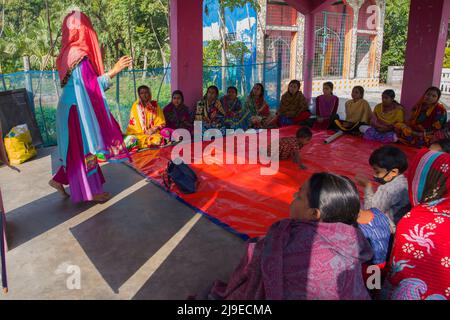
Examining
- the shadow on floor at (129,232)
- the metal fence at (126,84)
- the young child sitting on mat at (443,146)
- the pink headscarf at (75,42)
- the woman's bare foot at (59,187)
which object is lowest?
the shadow on floor at (129,232)

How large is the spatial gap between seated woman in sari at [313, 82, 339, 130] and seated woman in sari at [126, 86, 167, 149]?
10.2 feet

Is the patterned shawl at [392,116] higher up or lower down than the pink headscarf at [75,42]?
lower down

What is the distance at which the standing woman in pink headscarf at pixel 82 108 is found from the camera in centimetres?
345

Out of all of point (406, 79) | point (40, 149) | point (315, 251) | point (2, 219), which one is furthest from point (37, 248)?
point (406, 79)

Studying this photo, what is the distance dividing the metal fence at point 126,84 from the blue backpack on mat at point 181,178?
3132 millimetres

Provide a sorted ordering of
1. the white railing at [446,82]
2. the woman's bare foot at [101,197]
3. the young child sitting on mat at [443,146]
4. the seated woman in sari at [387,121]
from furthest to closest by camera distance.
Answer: the white railing at [446,82] < the seated woman in sari at [387,121] < the woman's bare foot at [101,197] < the young child sitting on mat at [443,146]

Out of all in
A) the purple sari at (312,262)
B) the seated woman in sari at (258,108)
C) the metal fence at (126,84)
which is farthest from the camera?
the seated woman in sari at (258,108)

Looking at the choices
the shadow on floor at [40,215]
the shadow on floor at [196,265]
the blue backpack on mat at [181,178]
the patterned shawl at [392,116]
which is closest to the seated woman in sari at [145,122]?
the shadow on floor at [40,215]

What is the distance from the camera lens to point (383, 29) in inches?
712

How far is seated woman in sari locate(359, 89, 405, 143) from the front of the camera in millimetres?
6242

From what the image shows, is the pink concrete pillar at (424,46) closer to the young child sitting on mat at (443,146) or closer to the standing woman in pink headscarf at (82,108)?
the young child sitting on mat at (443,146)

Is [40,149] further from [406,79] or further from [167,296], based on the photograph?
[406,79]

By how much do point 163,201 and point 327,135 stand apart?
386cm

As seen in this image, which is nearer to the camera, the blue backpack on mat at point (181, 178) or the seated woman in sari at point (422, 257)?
the seated woman in sari at point (422, 257)
